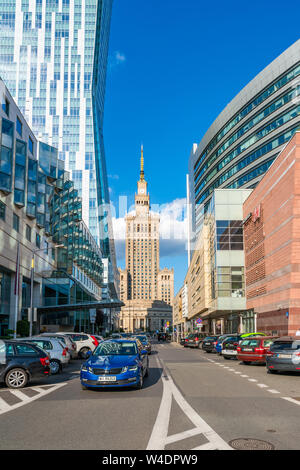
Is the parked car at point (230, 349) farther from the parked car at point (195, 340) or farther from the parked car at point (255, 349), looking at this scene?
the parked car at point (195, 340)

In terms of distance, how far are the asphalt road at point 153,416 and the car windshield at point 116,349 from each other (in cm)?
108

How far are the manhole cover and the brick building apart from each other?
28.4 meters

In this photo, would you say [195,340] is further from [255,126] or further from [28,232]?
[255,126]

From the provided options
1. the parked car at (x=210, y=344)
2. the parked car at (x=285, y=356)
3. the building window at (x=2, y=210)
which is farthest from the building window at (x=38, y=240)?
the parked car at (x=285, y=356)

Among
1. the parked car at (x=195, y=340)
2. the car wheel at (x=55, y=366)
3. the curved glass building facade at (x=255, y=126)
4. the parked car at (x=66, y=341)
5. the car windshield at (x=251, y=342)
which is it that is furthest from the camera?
the curved glass building facade at (x=255, y=126)

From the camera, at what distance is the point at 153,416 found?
8.32m

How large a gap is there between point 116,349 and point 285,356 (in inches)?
261

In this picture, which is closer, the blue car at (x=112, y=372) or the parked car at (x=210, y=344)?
the blue car at (x=112, y=372)

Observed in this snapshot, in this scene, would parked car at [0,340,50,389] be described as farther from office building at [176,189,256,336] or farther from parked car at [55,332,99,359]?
office building at [176,189,256,336]

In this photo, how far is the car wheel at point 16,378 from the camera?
13491 mm

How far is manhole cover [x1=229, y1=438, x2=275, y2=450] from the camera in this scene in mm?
5918

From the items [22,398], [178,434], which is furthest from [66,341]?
[178,434]

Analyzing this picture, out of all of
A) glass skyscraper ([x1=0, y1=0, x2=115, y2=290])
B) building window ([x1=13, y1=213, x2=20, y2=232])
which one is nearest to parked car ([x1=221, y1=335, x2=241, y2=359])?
building window ([x1=13, y1=213, x2=20, y2=232])

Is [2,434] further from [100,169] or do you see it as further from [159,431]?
[100,169]
